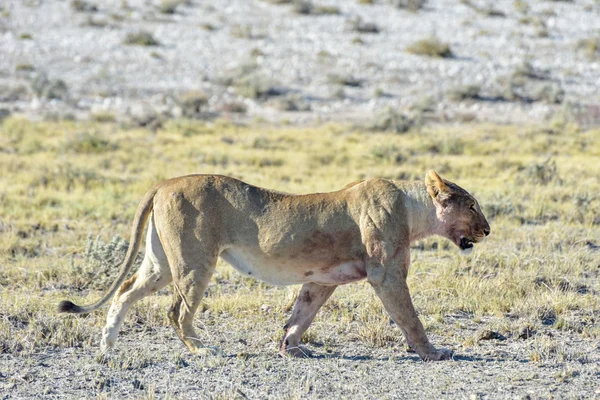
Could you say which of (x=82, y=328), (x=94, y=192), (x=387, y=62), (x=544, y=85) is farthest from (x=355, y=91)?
(x=82, y=328)

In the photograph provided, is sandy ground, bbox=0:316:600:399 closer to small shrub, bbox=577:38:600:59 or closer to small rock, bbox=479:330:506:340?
small rock, bbox=479:330:506:340

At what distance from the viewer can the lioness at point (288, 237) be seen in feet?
20.9

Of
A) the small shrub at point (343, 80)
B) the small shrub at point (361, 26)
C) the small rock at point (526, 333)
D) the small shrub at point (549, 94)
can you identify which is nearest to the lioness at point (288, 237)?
the small rock at point (526, 333)

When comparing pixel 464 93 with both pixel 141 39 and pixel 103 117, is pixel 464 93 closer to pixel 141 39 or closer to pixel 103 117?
pixel 103 117

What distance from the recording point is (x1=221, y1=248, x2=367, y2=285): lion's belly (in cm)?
645

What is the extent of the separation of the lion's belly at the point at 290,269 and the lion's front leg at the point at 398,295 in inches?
6.9

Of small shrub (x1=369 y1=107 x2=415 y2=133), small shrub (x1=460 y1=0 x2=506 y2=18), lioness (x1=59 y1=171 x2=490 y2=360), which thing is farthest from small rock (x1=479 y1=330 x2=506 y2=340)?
small shrub (x1=460 y1=0 x2=506 y2=18)

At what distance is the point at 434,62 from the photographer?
34.3m

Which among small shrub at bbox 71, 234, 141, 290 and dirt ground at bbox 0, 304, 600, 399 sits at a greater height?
dirt ground at bbox 0, 304, 600, 399

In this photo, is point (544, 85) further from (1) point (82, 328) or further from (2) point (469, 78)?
(1) point (82, 328)

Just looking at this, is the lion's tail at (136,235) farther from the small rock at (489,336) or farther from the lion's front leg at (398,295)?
the small rock at (489,336)

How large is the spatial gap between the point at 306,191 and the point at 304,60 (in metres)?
19.9

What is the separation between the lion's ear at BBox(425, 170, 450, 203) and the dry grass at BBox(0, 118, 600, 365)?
127 centimetres

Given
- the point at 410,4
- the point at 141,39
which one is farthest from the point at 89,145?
the point at 410,4
